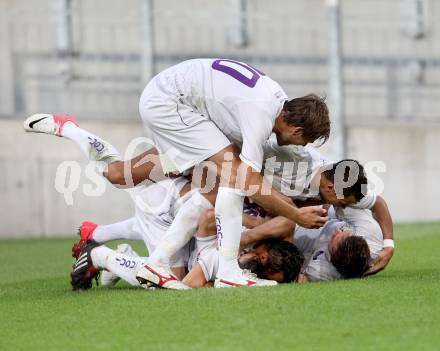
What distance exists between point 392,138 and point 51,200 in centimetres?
456

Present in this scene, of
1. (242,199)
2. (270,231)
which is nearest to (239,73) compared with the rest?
(242,199)

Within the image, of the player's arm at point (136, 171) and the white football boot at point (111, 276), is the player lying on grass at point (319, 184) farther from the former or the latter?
the white football boot at point (111, 276)

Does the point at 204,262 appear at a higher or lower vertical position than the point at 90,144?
lower

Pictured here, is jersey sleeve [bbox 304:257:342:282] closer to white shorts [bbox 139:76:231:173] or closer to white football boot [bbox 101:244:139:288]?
white shorts [bbox 139:76:231:173]

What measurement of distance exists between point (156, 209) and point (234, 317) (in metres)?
2.48

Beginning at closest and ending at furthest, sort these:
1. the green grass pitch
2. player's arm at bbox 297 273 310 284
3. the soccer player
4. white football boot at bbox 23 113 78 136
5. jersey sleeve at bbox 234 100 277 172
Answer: the green grass pitch → jersey sleeve at bbox 234 100 277 172 → the soccer player → player's arm at bbox 297 273 310 284 → white football boot at bbox 23 113 78 136

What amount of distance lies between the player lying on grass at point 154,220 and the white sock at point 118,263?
1.44ft

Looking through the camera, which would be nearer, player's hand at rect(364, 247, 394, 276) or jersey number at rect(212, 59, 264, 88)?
jersey number at rect(212, 59, 264, 88)

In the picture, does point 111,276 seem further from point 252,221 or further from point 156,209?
point 252,221

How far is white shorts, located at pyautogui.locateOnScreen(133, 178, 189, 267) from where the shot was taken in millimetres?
8367

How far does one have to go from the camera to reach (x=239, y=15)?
15773 mm

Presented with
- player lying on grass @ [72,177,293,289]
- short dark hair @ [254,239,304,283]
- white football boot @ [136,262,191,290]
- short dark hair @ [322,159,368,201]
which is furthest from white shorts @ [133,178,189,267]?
short dark hair @ [322,159,368,201]

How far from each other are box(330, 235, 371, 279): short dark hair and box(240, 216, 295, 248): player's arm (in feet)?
1.13

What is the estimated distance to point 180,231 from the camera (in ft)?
25.0
